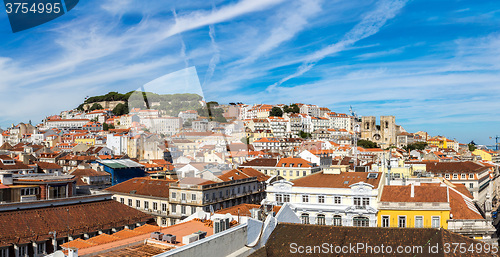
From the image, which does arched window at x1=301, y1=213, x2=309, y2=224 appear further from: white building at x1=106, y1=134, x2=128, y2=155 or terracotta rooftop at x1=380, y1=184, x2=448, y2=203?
white building at x1=106, y1=134, x2=128, y2=155

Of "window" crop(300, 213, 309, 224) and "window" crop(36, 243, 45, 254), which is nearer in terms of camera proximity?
"window" crop(36, 243, 45, 254)

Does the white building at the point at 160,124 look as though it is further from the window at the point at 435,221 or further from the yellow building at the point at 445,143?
the yellow building at the point at 445,143

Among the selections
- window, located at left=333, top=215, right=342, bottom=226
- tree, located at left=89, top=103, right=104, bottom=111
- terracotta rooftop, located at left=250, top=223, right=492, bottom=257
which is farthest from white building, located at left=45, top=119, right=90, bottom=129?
terracotta rooftop, located at left=250, top=223, right=492, bottom=257

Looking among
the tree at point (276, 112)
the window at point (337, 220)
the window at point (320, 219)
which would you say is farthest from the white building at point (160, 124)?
the tree at point (276, 112)

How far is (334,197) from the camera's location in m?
26.6

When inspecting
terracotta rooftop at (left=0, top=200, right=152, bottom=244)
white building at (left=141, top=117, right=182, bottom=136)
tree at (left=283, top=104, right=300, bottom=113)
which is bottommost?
terracotta rooftop at (left=0, top=200, right=152, bottom=244)

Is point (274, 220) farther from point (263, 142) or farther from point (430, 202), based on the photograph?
point (263, 142)

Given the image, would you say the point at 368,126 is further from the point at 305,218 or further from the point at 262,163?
the point at 305,218

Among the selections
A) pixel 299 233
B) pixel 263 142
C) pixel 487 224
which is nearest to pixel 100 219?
pixel 299 233

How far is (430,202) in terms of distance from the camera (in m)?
23.0

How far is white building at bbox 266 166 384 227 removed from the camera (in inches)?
998

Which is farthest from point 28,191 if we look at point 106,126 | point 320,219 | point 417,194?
point 106,126

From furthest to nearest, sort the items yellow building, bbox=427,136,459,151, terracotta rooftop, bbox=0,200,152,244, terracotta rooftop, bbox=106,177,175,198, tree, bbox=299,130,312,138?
yellow building, bbox=427,136,459,151
tree, bbox=299,130,312,138
terracotta rooftop, bbox=106,177,175,198
terracotta rooftop, bbox=0,200,152,244

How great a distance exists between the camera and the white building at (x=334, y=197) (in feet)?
83.1
